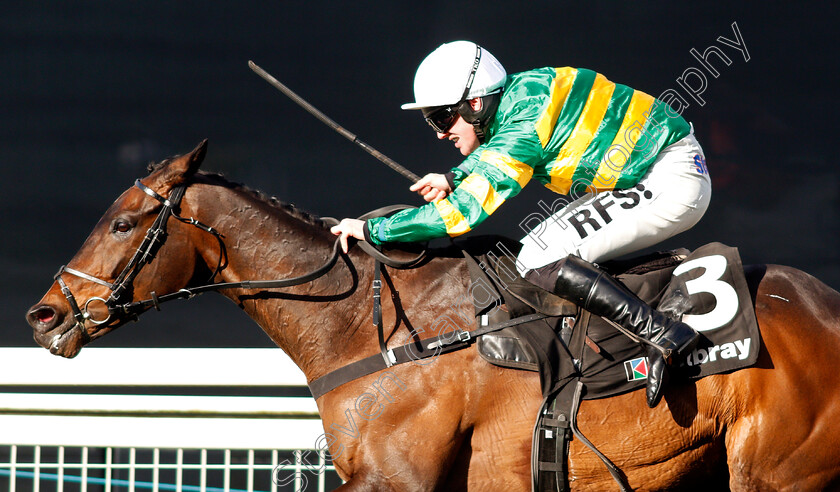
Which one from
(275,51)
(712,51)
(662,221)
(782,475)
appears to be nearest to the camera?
(782,475)

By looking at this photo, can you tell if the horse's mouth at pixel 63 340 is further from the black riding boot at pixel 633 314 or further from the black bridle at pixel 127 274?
the black riding boot at pixel 633 314

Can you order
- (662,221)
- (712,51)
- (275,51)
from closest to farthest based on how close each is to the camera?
(662,221)
(712,51)
(275,51)

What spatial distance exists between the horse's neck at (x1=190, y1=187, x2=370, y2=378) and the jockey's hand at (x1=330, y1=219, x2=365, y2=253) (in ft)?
0.31

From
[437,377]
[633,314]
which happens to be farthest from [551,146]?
[437,377]

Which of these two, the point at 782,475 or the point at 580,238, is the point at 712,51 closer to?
the point at 580,238

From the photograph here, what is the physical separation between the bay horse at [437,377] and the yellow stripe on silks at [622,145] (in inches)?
22.6

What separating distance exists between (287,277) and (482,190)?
0.77m

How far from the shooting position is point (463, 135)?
9.94 ft

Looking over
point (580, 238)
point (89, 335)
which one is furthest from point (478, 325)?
point (89, 335)

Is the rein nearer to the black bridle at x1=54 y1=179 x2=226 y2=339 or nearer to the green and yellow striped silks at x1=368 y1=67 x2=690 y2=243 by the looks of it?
the black bridle at x1=54 y1=179 x2=226 y2=339

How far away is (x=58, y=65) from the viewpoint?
5453 millimetres

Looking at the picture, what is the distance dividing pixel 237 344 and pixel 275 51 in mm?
1911

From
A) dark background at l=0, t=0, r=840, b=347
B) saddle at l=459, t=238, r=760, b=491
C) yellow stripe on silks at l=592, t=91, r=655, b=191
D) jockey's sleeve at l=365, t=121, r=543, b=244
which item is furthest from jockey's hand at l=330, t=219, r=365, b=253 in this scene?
dark background at l=0, t=0, r=840, b=347

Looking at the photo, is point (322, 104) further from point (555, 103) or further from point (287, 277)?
point (555, 103)
